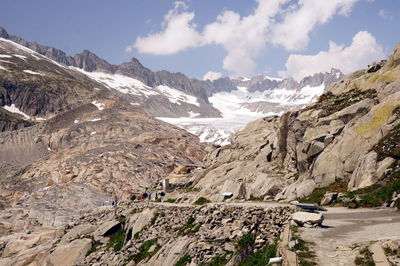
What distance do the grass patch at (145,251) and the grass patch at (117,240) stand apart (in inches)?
206

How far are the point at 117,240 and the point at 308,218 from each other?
77.6ft

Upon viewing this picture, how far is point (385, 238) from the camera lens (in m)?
15.0

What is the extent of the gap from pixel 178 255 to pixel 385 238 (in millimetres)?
13194

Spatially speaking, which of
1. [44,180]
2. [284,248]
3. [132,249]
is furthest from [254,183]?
[44,180]

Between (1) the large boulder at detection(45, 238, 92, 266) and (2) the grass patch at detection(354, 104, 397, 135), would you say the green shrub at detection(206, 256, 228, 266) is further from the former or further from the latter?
(1) the large boulder at detection(45, 238, 92, 266)

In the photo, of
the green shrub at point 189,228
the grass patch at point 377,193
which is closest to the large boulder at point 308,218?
the grass patch at point 377,193

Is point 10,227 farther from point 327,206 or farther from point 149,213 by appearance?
point 327,206

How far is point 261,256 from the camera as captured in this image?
18047 mm

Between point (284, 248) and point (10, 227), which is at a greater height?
point (284, 248)

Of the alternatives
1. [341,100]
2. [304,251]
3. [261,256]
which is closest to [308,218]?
[261,256]

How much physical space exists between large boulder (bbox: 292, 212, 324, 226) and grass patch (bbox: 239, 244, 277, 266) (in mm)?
1967

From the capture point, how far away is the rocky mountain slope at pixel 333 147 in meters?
27.3

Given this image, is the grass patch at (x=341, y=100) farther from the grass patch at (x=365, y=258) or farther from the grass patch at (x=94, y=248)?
the grass patch at (x=94, y=248)

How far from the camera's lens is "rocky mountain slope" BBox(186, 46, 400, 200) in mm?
27328
